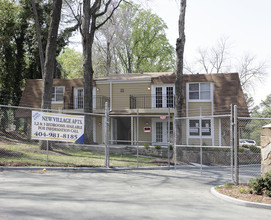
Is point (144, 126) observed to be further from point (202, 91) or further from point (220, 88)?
point (220, 88)

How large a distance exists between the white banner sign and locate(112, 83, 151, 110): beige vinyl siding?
12.8 meters

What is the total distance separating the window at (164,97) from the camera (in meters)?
24.3

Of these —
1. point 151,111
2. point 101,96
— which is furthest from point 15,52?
point 151,111

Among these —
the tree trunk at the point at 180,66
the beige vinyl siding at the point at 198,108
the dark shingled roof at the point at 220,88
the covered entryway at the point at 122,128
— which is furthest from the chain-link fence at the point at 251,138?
the covered entryway at the point at 122,128

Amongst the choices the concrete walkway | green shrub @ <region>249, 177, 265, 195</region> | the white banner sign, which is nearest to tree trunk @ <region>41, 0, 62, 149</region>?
the white banner sign

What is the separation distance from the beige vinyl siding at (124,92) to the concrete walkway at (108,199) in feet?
49.5

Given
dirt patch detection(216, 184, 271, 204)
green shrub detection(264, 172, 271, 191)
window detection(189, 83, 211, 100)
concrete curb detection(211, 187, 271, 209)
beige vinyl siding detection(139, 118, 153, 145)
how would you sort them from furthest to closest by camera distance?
beige vinyl siding detection(139, 118, 153, 145), window detection(189, 83, 211, 100), green shrub detection(264, 172, 271, 191), dirt patch detection(216, 184, 271, 204), concrete curb detection(211, 187, 271, 209)

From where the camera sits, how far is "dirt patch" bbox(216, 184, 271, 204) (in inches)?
278

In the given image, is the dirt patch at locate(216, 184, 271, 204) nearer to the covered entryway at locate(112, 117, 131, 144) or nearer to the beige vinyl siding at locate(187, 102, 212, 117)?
the beige vinyl siding at locate(187, 102, 212, 117)

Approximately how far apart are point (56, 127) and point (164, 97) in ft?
43.8

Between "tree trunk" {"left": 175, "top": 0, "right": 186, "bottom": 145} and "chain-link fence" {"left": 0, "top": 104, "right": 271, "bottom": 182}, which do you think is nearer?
"chain-link fence" {"left": 0, "top": 104, "right": 271, "bottom": 182}

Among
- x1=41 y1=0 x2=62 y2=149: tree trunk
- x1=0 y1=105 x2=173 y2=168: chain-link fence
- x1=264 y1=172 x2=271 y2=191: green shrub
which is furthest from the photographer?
x1=41 y1=0 x2=62 y2=149: tree trunk

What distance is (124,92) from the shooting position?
2562 cm

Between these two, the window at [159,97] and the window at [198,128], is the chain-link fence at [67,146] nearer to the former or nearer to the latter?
the window at [159,97]
